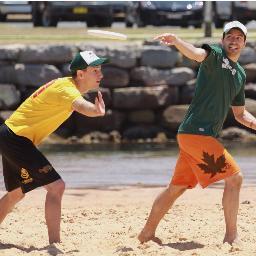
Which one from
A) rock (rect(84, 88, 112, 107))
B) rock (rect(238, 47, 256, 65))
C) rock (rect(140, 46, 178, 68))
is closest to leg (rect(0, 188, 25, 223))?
rock (rect(84, 88, 112, 107))

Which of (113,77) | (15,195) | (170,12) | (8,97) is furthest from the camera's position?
(170,12)

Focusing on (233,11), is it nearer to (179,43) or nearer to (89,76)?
(89,76)

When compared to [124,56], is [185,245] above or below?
below

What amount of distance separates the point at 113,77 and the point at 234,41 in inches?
370

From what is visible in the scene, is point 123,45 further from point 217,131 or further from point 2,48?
point 217,131

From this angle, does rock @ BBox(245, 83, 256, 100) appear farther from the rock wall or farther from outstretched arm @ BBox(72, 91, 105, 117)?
outstretched arm @ BBox(72, 91, 105, 117)

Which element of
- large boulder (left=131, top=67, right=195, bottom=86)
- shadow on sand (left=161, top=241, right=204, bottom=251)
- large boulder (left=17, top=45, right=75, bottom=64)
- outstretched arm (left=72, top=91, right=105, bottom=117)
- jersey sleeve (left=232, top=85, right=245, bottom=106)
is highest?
outstretched arm (left=72, top=91, right=105, bottom=117)

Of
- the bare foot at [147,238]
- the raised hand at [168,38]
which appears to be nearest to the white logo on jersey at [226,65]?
the raised hand at [168,38]

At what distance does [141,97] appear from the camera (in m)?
15.8

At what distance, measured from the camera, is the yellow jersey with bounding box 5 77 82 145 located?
6531 millimetres

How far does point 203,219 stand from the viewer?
795 centimetres

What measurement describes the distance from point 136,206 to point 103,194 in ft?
2.83

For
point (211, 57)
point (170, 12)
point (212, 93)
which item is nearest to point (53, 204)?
point (212, 93)

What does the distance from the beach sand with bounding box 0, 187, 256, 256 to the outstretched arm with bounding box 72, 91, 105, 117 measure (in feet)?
3.09
